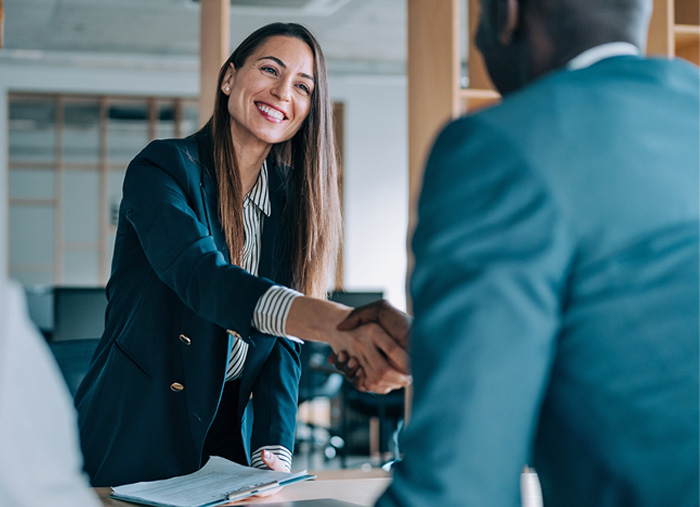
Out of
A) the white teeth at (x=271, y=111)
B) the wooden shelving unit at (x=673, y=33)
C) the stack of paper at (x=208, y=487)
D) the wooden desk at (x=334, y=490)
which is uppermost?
the wooden shelving unit at (x=673, y=33)

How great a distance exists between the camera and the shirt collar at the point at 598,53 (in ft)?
2.32

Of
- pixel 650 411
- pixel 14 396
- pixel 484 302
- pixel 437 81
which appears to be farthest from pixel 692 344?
pixel 437 81

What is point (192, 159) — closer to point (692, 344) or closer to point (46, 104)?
point (692, 344)

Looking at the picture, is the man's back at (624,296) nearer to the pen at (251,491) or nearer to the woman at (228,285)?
the woman at (228,285)

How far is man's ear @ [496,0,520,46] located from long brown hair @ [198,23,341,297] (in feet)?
3.21

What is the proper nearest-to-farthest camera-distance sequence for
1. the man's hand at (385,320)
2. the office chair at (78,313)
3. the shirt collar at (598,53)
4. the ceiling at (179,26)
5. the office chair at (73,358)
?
the shirt collar at (598,53) → the man's hand at (385,320) → the office chair at (73,358) → the office chair at (78,313) → the ceiling at (179,26)

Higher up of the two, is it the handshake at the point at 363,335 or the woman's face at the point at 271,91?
the woman's face at the point at 271,91

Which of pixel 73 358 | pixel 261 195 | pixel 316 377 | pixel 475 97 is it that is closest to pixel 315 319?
pixel 261 195

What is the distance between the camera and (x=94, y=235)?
9664mm

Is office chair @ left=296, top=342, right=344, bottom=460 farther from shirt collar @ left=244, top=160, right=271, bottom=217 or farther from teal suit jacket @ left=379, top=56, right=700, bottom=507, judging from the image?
teal suit jacket @ left=379, top=56, right=700, bottom=507

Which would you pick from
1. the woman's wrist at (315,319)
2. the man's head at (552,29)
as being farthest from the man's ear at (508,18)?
the woman's wrist at (315,319)

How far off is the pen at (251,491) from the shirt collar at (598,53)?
0.82 meters

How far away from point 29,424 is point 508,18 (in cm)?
53

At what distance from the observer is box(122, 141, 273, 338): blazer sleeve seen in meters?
1.25
